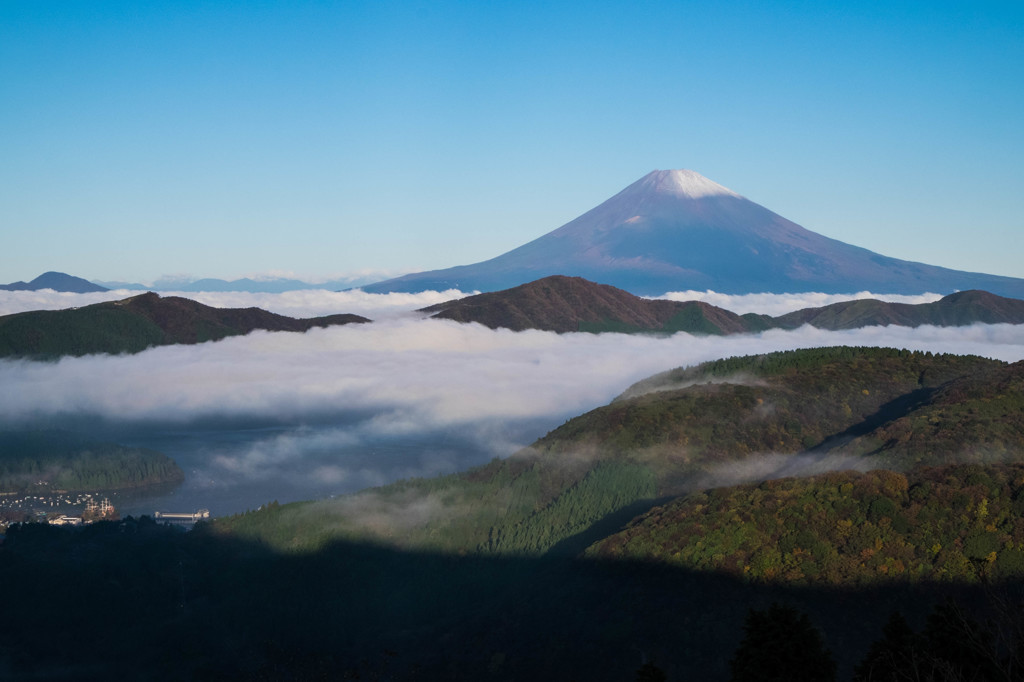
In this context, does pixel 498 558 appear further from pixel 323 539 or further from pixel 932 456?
pixel 932 456

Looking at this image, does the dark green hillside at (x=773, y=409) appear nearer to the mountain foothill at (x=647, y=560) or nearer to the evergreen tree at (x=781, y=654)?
the mountain foothill at (x=647, y=560)

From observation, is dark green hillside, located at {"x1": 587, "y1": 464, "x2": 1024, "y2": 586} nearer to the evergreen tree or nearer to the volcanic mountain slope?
the volcanic mountain slope

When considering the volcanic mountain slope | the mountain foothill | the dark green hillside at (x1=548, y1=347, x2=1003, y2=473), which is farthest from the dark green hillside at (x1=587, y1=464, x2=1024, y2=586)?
the dark green hillside at (x1=548, y1=347, x2=1003, y2=473)

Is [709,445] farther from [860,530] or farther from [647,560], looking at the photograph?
[860,530]

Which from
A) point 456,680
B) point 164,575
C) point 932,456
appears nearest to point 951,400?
point 932,456

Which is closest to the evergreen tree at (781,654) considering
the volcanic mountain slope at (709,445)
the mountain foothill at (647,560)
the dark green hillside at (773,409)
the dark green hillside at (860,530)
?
the mountain foothill at (647,560)

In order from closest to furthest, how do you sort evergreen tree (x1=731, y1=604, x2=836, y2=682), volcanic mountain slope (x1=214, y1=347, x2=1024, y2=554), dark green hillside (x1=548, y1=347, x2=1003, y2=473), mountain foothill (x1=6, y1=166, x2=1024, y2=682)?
evergreen tree (x1=731, y1=604, x2=836, y2=682) → mountain foothill (x1=6, y1=166, x2=1024, y2=682) → volcanic mountain slope (x1=214, y1=347, x2=1024, y2=554) → dark green hillside (x1=548, y1=347, x2=1003, y2=473)

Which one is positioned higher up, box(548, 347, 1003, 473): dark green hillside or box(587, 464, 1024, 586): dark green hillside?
box(548, 347, 1003, 473): dark green hillside

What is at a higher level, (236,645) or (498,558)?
(498,558)
